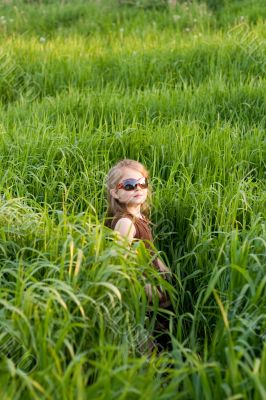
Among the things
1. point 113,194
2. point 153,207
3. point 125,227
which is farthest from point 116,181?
point 153,207

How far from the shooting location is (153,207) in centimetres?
353

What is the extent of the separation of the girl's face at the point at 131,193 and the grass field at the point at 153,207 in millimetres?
191

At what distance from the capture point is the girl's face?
313 cm

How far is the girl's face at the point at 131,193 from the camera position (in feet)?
10.3

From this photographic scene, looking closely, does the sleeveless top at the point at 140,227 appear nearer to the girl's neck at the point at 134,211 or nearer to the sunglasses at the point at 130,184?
the girl's neck at the point at 134,211

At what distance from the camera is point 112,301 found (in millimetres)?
2402

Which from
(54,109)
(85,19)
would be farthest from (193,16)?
(54,109)

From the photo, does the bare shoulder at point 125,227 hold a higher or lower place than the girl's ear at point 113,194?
lower

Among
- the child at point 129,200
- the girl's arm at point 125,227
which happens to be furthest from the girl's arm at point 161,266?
the girl's arm at point 125,227

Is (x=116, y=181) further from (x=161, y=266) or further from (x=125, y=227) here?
(x=161, y=266)

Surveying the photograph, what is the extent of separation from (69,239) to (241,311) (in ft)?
2.36

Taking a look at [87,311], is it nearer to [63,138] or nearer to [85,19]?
[63,138]

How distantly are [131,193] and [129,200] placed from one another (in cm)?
4

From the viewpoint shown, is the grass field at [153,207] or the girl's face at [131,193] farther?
the girl's face at [131,193]
